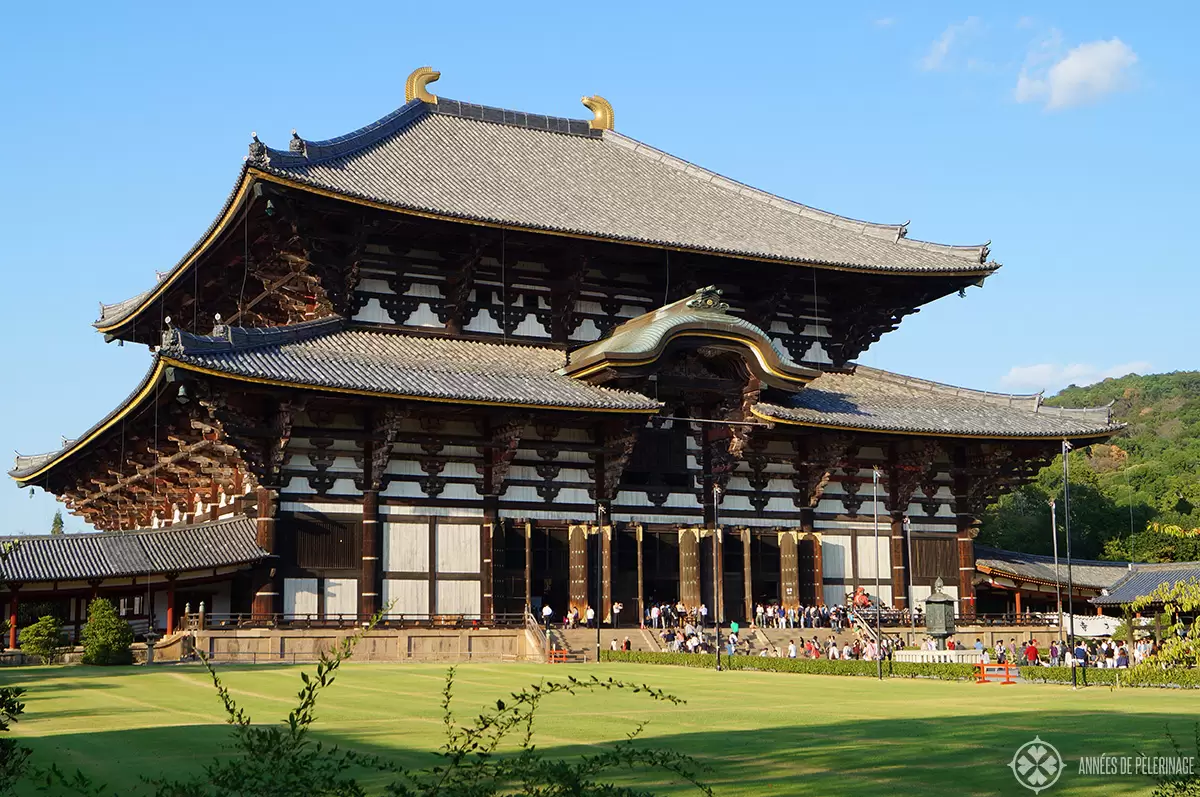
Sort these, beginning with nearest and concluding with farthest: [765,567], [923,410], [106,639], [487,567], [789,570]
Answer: [106,639], [487,567], [789,570], [765,567], [923,410]

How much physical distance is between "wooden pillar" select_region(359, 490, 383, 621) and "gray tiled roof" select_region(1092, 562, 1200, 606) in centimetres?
3337

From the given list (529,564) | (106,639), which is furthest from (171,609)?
(529,564)

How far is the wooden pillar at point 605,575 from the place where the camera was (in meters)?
46.8

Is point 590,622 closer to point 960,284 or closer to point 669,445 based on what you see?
point 669,445

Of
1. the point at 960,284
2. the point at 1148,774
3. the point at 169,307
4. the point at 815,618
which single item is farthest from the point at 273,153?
the point at 1148,774

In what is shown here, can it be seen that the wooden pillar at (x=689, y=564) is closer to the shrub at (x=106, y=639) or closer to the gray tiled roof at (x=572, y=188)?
the gray tiled roof at (x=572, y=188)

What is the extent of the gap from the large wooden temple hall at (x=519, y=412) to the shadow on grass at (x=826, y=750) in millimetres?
22214

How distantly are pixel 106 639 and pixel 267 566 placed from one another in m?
5.45

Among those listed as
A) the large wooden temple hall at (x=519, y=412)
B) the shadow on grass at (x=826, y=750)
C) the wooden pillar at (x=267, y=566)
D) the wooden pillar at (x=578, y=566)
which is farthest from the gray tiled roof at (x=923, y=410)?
the shadow on grass at (x=826, y=750)

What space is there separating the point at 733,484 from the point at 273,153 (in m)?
20.4

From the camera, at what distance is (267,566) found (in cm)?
4225

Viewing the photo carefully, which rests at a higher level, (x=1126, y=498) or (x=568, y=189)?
(x=568, y=189)

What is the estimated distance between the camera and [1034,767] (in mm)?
16047

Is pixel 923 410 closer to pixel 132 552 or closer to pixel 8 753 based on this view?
pixel 132 552
